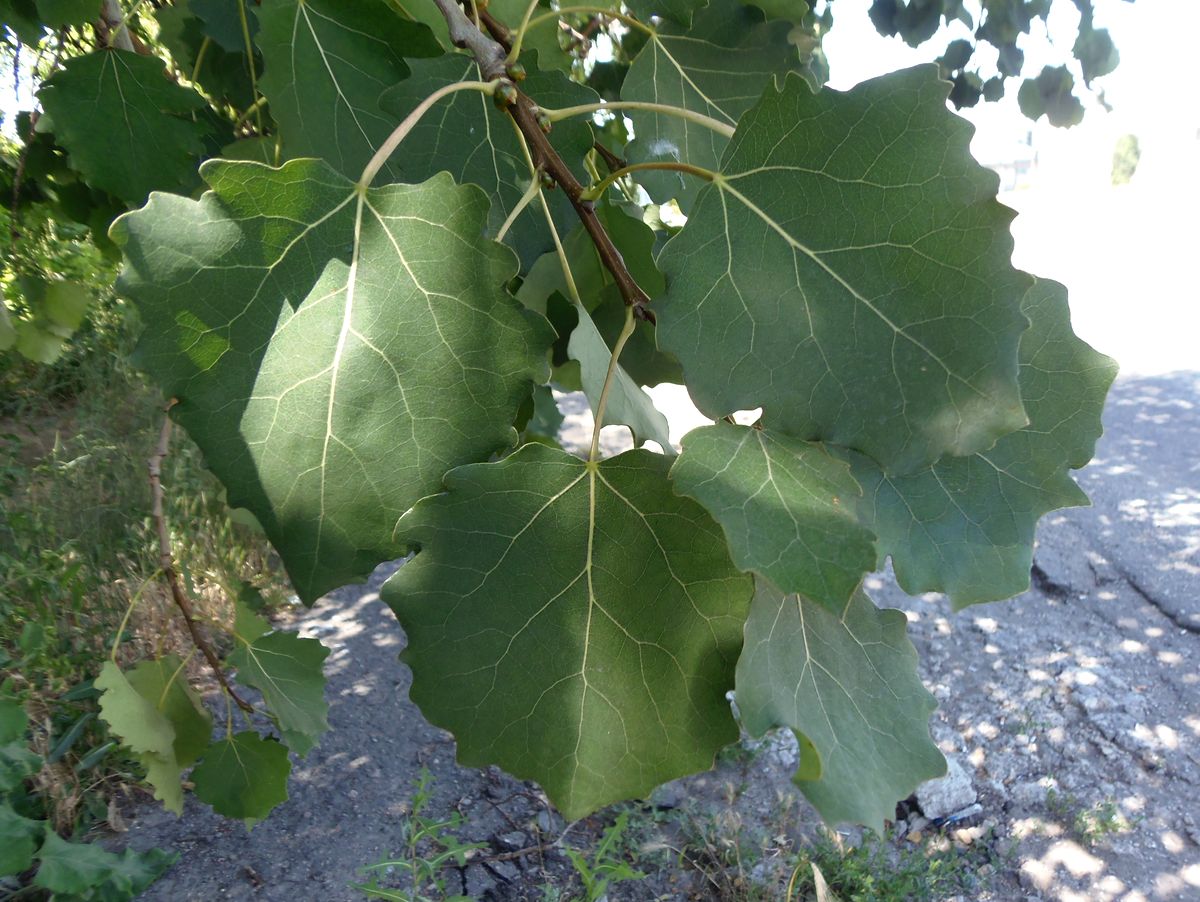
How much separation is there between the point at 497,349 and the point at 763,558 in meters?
0.19

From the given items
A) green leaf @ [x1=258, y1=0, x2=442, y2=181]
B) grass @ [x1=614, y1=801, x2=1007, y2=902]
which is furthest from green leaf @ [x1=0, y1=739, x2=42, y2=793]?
grass @ [x1=614, y1=801, x2=1007, y2=902]

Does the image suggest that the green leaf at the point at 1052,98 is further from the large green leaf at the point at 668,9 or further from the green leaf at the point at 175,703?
the green leaf at the point at 175,703

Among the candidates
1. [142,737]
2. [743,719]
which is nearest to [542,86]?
[743,719]

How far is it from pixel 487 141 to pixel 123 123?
0.52 m

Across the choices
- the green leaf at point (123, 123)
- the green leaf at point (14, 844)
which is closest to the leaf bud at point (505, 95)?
the green leaf at point (123, 123)

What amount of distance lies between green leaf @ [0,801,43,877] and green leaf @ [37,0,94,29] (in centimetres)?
117

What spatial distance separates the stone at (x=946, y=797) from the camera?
2.77m

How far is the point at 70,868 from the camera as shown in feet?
5.83

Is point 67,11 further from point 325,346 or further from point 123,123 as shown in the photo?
point 325,346

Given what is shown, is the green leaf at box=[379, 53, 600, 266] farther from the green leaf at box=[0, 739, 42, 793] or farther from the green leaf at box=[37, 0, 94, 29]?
the green leaf at box=[0, 739, 42, 793]

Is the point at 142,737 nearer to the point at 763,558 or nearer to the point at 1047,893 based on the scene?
the point at 763,558

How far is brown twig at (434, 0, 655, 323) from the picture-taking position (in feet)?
1.92

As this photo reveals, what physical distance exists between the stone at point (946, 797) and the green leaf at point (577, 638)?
256 centimetres

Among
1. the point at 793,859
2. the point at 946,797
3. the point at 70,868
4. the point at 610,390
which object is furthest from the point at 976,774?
the point at 610,390
